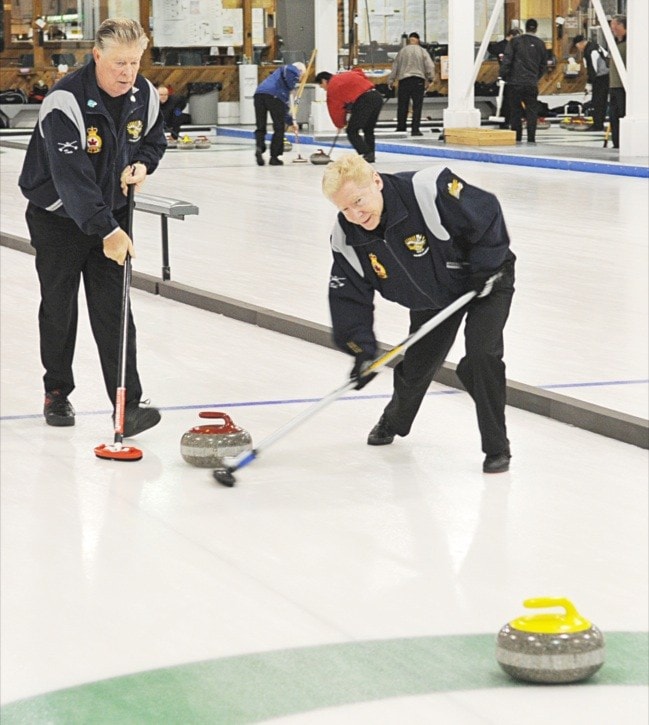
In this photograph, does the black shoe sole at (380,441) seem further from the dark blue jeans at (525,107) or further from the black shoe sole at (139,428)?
the dark blue jeans at (525,107)

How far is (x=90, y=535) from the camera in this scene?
4246 mm

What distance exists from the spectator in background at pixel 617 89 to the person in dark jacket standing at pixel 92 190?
13790 mm

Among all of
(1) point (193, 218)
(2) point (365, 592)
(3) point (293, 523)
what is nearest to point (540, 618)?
(2) point (365, 592)

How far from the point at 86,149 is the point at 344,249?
3.46 feet

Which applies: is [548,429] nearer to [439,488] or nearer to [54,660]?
[439,488]

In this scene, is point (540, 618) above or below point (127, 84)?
below

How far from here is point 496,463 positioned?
490 cm

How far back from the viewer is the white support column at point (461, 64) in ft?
71.3

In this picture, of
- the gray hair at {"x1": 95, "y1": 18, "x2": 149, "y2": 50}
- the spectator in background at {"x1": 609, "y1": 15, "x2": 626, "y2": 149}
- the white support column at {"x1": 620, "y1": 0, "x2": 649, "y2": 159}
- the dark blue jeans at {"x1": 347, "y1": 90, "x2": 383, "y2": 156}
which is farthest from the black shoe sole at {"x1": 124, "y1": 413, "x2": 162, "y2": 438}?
the spectator in background at {"x1": 609, "y1": 15, "x2": 626, "y2": 149}

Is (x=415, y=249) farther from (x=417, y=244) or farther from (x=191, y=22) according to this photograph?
(x=191, y=22)

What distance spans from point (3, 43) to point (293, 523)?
80.1 ft

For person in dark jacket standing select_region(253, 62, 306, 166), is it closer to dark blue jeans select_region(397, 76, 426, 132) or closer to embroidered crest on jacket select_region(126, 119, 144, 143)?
dark blue jeans select_region(397, 76, 426, 132)

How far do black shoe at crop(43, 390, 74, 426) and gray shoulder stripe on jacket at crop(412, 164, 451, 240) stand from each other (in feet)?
5.92

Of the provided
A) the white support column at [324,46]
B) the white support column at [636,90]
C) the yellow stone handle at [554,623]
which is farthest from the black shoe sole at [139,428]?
the white support column at [324,46]
